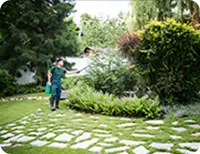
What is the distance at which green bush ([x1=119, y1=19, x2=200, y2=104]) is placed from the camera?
5.10 m

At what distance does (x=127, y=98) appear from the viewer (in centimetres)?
533

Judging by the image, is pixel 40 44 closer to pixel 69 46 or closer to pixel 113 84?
pixel 69 46

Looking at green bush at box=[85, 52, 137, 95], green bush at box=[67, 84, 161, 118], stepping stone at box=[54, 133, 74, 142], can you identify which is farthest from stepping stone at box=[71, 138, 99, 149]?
green bush at box=[85, 52, 137, 95]

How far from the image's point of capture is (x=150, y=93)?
5.70 m

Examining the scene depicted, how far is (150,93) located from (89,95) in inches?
68.5

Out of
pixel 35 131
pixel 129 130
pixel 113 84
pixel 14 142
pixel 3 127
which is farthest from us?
pixel 113 84

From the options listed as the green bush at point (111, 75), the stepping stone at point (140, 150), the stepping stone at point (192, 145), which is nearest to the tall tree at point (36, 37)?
the green bush at point (111, 75)

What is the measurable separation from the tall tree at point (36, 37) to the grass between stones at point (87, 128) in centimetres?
462

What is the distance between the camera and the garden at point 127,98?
3270mm

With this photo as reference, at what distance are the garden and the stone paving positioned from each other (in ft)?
0.04

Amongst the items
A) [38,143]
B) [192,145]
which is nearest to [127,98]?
[192,145]

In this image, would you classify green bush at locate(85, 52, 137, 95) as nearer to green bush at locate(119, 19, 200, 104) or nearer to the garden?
the garden

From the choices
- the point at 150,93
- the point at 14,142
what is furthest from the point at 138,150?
the point at 150,93

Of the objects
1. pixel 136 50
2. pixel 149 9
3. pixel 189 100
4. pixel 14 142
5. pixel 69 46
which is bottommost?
pixel 14 142
